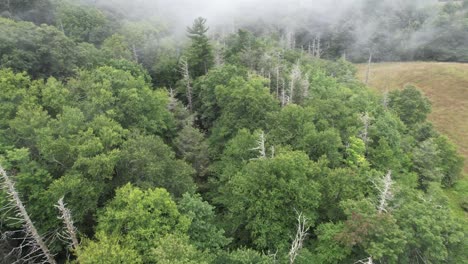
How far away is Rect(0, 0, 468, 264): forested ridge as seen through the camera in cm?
2159

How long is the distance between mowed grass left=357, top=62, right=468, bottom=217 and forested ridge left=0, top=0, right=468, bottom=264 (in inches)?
657

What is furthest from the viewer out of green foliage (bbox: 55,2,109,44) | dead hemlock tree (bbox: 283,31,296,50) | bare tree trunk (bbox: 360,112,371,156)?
dead hemlock tree (bbox: 283,31,296,50)

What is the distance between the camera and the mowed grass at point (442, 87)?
65169 millimetres

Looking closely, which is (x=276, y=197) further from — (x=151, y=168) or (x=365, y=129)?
(x=365, y=129)

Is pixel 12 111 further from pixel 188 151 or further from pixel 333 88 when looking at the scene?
pixel 333 88

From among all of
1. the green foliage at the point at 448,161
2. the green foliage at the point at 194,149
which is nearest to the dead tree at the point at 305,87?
the green foliage at the point at 194,149

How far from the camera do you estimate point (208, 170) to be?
36000 millimetres

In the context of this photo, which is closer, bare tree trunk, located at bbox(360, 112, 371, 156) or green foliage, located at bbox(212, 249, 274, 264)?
green foliage, located at bbox(212, 249, 274, 264)

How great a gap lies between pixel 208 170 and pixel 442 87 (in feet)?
240

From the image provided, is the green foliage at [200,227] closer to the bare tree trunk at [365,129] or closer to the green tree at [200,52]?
the bare tree trunk at [365,129]

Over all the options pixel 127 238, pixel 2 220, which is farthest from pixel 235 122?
pixel 2 220

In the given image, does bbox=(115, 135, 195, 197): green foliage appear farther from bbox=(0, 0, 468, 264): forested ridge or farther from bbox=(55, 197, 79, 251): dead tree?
bbox=(55, 197, 79, 251): dead tree

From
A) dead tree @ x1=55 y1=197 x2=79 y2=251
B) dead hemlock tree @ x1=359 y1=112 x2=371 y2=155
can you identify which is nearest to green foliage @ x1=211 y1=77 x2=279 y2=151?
dead hemlock tree @ x1=359 y1=112 x2=371 y2=155

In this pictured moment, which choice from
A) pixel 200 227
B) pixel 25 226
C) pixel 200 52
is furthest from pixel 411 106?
pixel 25 226
